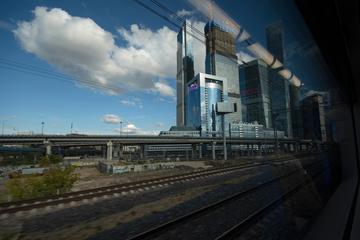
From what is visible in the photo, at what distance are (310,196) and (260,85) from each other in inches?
134

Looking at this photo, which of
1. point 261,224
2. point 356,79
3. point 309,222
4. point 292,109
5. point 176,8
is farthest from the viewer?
point 356,79

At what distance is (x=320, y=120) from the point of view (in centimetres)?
682

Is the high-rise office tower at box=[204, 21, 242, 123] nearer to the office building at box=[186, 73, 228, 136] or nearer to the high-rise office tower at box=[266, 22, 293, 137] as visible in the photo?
the office building at box=[186, 73, 228, 136]

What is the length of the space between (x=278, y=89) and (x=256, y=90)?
509 mm

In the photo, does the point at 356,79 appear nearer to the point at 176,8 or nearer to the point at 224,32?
the point at 224,32

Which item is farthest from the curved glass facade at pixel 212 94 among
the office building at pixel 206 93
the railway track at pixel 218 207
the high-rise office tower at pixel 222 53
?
the railway track at pixel 218 207

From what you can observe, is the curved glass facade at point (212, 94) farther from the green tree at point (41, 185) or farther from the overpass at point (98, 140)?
the overpass at point (98, 140)

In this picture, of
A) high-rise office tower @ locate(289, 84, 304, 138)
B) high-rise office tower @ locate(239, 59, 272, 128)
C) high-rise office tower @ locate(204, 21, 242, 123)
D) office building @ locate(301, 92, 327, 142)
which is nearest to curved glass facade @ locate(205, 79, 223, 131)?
high-rise office tower @ locate(204, 21, 242, 123)

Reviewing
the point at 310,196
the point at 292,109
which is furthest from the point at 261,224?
the point at 292,109

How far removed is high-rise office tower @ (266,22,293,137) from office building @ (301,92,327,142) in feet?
1.87

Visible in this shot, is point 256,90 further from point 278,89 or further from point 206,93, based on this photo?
point 206,93

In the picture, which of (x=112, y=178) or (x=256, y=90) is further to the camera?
(x=112, y=178)

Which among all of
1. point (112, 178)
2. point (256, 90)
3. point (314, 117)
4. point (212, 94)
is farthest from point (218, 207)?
point (112, 178)

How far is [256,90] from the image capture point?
5.48m
